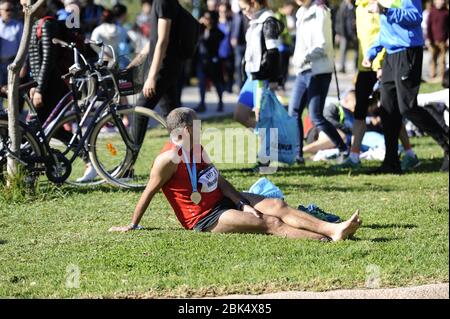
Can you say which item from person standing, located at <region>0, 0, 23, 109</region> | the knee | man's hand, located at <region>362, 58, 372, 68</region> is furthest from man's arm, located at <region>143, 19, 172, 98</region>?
person standing, located at <region>0, 0, 23, 109</region>

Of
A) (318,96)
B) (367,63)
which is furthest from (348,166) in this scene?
(367,63)

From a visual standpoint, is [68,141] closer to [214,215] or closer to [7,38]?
[214,215]

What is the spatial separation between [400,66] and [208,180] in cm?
328

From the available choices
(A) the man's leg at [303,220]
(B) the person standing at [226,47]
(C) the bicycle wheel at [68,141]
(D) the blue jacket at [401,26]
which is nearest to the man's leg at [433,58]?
(B) the person standing at [226,47]

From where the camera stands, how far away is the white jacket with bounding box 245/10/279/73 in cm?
1067

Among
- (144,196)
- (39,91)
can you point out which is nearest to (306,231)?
(144,196)

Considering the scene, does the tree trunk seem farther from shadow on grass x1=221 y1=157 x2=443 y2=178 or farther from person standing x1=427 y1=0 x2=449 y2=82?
person standing x1=427 y1=0 x2=449 y2=82

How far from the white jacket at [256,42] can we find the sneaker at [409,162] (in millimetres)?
1930

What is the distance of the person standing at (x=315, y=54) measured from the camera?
437 inches

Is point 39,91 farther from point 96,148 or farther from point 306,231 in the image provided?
point 306,231

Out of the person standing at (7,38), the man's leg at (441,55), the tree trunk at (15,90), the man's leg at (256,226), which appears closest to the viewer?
the man's leg at (256,226)

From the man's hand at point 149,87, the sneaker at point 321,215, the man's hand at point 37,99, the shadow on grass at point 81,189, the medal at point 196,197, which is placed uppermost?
the man's hand at point 149,87

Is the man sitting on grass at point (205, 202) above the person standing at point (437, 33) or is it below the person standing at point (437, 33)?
above

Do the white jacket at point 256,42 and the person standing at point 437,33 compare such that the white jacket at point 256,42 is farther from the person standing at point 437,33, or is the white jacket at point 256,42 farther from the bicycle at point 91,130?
the person standing at point 437,33
